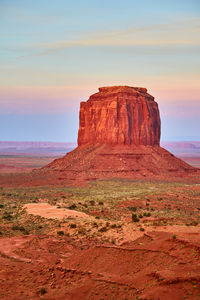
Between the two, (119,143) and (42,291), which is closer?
(42,291)

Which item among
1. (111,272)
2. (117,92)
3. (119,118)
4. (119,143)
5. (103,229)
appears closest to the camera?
(111,272)

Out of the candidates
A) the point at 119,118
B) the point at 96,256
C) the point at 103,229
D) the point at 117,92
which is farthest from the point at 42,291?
the point at 117,92

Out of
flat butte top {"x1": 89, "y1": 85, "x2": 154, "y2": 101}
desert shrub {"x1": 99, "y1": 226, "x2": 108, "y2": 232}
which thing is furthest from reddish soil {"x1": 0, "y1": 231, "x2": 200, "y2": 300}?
flat butte top {"x1": 89, "y1": 85, "x2": 154, "y2": 101}

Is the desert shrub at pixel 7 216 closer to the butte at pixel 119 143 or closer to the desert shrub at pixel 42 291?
the desert shrub at pixel 42 291

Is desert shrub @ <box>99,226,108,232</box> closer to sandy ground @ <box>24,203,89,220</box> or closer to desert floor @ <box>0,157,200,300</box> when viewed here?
desert floor @ <box>0,157,200,300</box>

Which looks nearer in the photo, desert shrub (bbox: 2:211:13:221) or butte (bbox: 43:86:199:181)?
desert shrub (bbox: 2:211:13:221)

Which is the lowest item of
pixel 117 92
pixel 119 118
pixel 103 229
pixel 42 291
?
pixel 42 291

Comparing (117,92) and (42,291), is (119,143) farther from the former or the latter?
(42,291)

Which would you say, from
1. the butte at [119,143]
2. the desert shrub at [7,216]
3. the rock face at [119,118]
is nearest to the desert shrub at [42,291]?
the desert shrub at [7,216]
